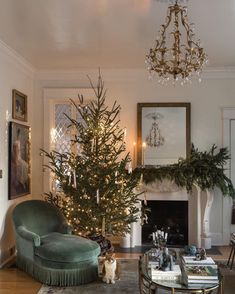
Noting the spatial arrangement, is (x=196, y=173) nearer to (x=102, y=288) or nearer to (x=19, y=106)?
(x=102, y=288)

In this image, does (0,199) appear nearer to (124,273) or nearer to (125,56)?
(124,273)

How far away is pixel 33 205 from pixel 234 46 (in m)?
3.46

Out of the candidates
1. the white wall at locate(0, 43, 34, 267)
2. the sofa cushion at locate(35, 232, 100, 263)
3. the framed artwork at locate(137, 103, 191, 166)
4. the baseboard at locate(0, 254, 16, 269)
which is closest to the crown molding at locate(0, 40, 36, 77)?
the white wall at locate(0, 43, 34, 267)

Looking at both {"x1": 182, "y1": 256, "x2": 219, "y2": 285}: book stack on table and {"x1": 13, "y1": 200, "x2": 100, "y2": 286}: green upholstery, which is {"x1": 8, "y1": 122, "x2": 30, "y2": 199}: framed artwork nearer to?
{"x1": 13, "y1": 200, "x2": 100, "y2": 286}: green upholstery

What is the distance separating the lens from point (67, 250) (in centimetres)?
402

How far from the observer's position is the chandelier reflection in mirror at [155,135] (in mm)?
5941

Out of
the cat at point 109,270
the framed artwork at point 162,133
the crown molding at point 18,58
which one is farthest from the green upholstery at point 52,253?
the crown molding at point 18,58

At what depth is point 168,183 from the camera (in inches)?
226

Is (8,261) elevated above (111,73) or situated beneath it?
situated beneath

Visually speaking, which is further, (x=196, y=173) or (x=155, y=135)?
(x=155, y=135)

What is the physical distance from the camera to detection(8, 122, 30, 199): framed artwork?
501 cm

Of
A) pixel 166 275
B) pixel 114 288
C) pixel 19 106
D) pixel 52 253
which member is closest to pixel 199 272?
pixel 166 275

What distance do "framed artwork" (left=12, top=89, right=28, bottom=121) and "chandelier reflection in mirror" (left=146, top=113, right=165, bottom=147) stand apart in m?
2.03

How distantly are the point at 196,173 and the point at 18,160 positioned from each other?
2698mm
